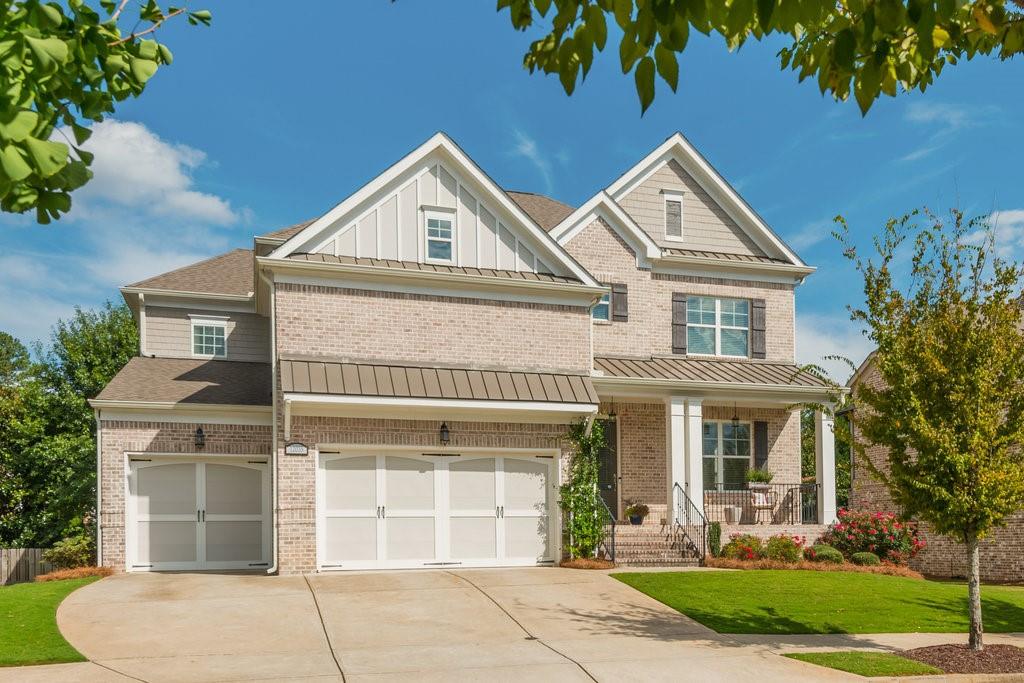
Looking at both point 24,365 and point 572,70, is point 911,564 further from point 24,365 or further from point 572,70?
point 24,365

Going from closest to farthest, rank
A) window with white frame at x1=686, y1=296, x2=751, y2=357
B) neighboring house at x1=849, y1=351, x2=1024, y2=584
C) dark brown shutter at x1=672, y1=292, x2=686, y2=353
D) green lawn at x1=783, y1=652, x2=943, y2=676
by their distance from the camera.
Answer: green lawn at x1=783, y1=652, x2=943, y2=676 < neighboring house at x1=849, y1=351, x2=1024, y2=584 < dark brown shutter at x1=672, y1=292, x2=686, y2=353 < window with white frame at x1=686, y1=296, x2=751, y2=357

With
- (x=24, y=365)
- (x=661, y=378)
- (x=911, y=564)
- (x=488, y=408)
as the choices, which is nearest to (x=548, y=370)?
(x=488, y=408)

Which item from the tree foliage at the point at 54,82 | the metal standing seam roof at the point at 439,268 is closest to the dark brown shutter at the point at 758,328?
the metal standing seam roof at the point at 439,268

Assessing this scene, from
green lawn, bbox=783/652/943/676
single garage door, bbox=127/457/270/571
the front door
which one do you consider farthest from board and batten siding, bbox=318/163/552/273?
green lawn, bbox=783/652/943/676

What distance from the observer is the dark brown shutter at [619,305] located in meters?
24.6

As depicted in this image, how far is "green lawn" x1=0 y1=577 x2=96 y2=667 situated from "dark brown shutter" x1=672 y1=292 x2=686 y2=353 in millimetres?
14674

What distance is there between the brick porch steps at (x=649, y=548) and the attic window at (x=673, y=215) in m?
8.44

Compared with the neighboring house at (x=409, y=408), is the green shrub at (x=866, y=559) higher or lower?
lower

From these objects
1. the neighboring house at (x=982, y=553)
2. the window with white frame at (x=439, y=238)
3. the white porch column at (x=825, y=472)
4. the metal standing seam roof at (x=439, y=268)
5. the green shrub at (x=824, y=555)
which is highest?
the window with white frame at (x=439, y=238)

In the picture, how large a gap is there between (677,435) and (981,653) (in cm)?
1022

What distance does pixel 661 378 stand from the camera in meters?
22.5

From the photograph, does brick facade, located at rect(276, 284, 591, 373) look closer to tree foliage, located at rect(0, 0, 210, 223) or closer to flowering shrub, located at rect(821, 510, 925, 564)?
flowering shrub, located at rect(821, 510, 925, 564)

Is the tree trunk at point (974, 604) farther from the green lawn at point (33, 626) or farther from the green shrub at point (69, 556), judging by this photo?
the green shrub at point (69, 556)

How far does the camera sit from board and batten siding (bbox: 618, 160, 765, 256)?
25.9m
